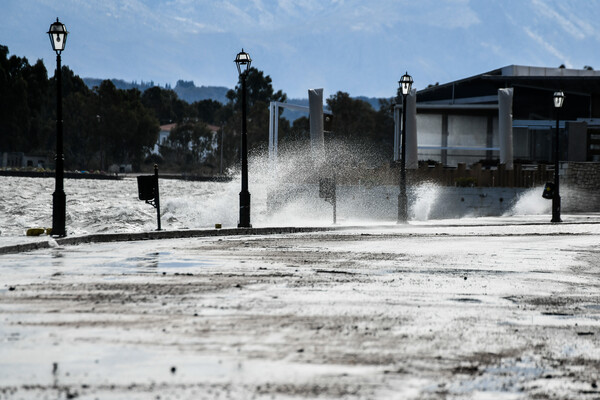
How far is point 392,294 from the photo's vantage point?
10.5m

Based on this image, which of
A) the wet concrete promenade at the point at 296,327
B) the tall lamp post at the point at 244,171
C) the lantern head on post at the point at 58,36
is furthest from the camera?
the tall lamp post at the point at 244,171

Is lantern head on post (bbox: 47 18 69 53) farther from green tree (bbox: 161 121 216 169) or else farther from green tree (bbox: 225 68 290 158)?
green tree (bbox: 161 121 216 169)

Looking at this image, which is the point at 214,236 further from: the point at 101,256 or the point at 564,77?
the point at 564,77

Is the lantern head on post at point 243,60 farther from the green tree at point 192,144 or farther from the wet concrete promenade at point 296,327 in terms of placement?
the green tree at point 192,144

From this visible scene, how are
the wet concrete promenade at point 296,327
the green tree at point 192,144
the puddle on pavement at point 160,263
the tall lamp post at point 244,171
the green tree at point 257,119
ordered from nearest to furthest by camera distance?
the wet concrete promenade at point 296,327, the puddle on pavement at point 160,263, the tall lamp post at point 244,171, the green tree at point 257,119, the green tree at point 192,144

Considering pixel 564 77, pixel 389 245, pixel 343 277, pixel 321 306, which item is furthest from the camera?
pixel 564 77

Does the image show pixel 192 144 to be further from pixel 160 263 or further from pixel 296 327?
pixel 296 327

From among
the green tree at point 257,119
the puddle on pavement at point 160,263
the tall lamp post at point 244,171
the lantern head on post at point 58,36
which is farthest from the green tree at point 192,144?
the puddle on pavement at point 160,263

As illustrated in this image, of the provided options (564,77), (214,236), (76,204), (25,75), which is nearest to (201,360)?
(214,236)

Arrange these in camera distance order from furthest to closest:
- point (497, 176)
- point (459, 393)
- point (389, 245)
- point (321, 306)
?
point (497, 176) < point (389, 245) < point (321, 306) < point (459, 393)

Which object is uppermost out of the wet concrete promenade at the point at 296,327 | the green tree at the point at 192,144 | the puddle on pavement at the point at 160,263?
the green tree at the point at 192,144

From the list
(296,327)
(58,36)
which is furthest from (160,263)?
(58,36)

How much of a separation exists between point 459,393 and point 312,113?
32409 mm

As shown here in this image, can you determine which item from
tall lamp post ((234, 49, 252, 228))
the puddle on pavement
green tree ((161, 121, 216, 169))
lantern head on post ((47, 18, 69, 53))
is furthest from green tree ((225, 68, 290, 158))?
the puddle on pavement
